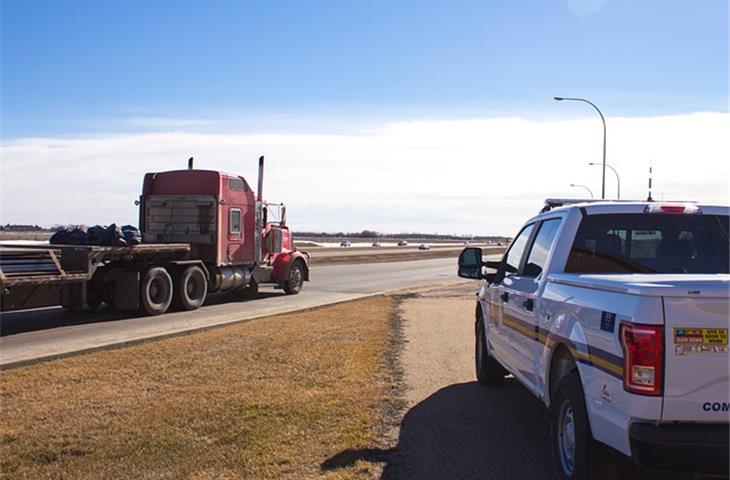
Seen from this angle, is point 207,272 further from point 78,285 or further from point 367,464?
point 367,464

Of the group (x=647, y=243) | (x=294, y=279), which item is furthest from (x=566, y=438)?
(x=294, y=279)

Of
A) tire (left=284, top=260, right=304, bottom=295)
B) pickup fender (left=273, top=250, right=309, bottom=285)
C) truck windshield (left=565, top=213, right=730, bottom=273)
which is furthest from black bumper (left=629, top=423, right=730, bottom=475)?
tire (left=284, top=260, right=304, bottom=295)

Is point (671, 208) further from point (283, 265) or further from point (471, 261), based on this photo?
point (283, 265)

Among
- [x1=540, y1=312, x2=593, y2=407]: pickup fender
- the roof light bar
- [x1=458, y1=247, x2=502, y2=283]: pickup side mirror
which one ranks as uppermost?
the roof light bar

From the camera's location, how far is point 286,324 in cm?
1409

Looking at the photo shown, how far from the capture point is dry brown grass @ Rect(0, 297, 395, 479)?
218 inches

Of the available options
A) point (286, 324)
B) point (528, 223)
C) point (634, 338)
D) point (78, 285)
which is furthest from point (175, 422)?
point (78, 285)

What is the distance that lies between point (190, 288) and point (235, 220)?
8.49 ft

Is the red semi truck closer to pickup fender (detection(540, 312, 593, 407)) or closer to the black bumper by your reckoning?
pickup fender (detection(540, 312, 593, 407))

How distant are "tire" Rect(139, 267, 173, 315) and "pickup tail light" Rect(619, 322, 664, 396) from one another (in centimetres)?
1384

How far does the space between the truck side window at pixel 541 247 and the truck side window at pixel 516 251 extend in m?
0.36

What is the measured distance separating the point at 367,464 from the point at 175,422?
6.35 feet

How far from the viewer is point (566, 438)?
16.0ft

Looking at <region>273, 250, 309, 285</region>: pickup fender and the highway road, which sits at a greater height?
<region>273, 250, 309, 285</region>: pickup fender
